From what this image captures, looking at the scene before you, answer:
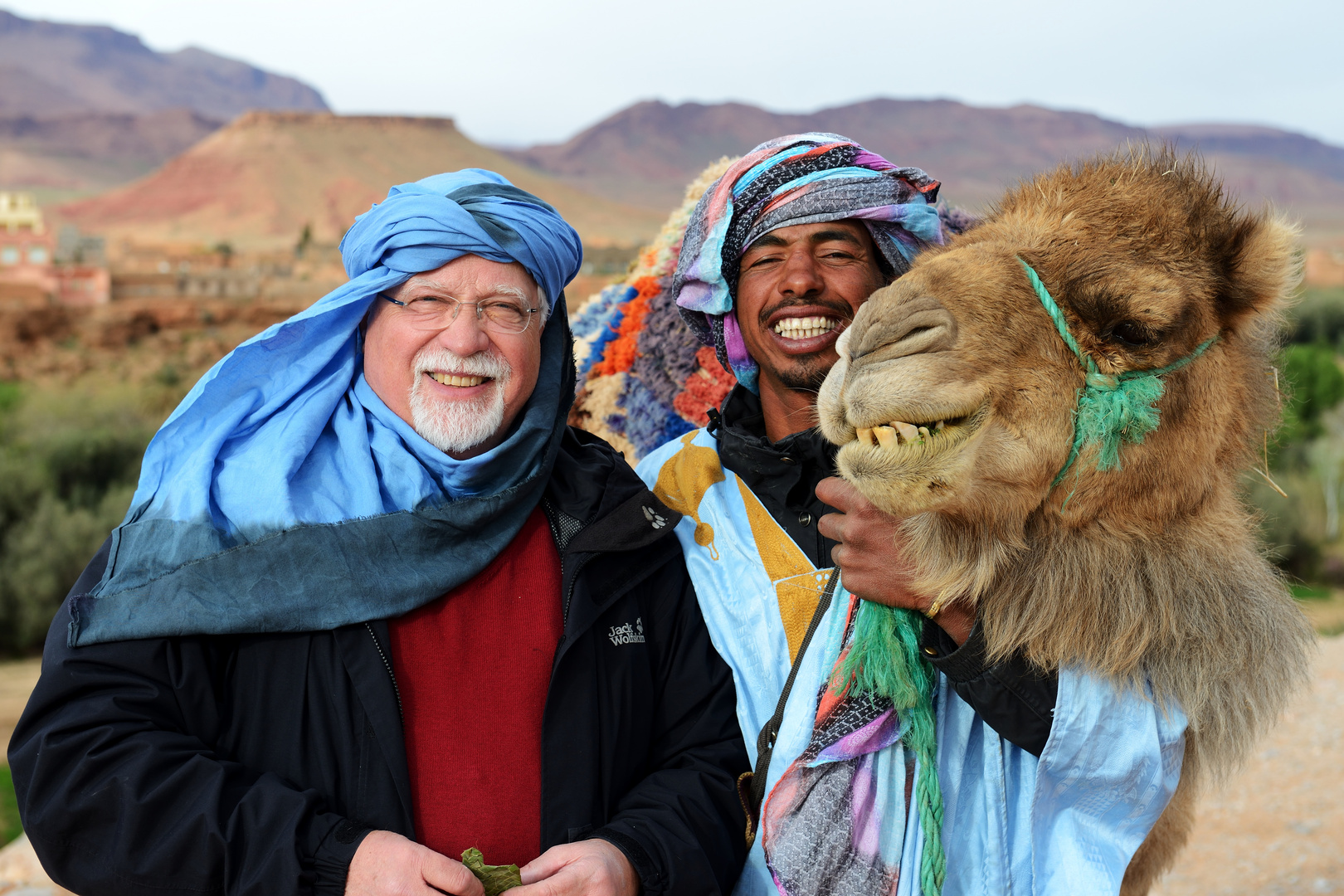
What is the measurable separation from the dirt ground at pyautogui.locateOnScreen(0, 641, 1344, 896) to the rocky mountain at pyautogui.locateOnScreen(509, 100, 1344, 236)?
91702mm

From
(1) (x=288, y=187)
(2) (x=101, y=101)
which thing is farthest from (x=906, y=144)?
(2) (x=101, y=101)

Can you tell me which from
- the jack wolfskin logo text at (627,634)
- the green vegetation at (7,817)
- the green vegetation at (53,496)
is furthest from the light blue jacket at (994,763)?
the green vegetation at (53,496)

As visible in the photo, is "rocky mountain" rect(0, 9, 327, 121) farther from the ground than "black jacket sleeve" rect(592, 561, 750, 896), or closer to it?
farther from the ground

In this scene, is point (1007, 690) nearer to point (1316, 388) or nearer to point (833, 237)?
point (833, 237)

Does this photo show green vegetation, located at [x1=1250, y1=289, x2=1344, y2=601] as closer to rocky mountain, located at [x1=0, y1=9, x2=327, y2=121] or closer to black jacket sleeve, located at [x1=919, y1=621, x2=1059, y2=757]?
black jacket sleeve, located at [x1=919, y1=621, x2=1059, y2=757]

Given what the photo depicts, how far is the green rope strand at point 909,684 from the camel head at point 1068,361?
0.86 feet

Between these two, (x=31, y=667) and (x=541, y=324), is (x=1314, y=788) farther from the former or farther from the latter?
(x=31, y=667)

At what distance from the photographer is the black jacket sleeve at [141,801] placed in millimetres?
1677

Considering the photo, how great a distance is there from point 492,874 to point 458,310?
113 cm

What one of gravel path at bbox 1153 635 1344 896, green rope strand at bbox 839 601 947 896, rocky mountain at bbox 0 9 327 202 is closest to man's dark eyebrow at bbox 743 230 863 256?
green rope strand at bbox 839 601 947 896

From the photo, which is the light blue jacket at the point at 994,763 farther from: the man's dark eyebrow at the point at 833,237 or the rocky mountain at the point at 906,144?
the rocky mountain at the point at 906,144

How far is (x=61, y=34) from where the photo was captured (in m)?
154

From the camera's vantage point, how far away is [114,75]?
503 ft

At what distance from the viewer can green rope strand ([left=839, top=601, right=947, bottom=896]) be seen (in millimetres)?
1856
